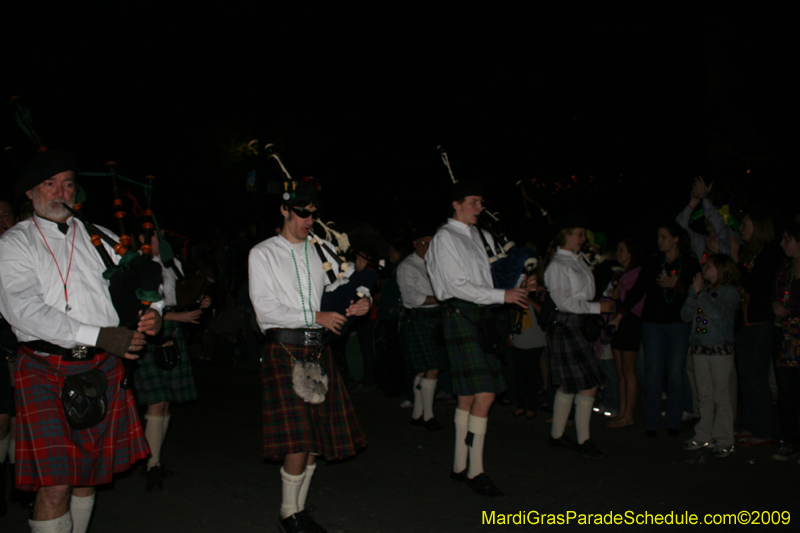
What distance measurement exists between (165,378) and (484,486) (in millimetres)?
2343

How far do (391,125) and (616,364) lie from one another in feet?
30.7

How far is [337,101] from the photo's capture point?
599 inches

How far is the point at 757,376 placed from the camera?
5.26 m

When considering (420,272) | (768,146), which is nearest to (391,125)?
(768,146)

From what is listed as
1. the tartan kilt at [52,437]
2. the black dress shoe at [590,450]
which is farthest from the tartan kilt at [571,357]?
the tartan kilt at [52,437]

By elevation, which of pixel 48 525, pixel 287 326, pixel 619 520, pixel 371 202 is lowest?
pixel 619 520

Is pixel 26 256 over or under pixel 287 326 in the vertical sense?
over

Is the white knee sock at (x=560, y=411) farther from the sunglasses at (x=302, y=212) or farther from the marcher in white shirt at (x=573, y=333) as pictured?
the sunglasses at (x=302, y=212)

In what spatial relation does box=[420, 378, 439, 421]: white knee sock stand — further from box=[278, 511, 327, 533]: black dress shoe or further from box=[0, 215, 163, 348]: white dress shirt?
box=[0, 215, 163, 348]: white dress shirt

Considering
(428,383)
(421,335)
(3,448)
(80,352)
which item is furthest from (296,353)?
(428,383)

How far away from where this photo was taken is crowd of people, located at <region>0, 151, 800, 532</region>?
2.94 meters

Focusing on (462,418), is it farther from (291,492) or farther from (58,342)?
(58,342)

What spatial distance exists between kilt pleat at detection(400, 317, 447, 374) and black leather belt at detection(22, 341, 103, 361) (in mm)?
3614

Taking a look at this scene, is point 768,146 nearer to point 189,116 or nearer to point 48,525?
point 48,525
